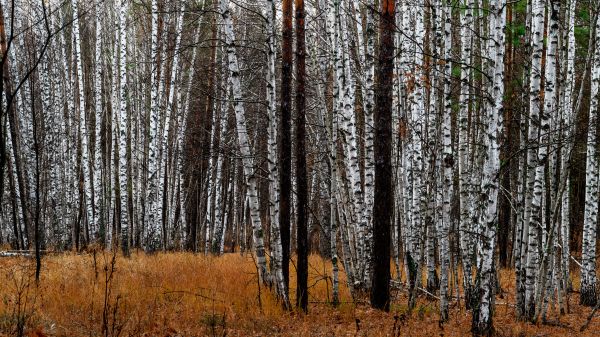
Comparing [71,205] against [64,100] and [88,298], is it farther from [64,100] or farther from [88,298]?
[88,298]

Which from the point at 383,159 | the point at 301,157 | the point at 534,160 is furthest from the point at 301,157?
the point at 534,160

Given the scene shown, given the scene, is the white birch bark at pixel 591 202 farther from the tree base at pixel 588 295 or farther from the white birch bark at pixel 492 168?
the white birch bark at pixel 492 168

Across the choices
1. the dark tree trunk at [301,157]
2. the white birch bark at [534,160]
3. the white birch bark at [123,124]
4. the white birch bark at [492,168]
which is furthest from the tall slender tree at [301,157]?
the white birch bark at [123,124]

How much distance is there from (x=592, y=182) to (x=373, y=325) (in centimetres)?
656

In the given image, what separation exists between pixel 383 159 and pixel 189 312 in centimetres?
377

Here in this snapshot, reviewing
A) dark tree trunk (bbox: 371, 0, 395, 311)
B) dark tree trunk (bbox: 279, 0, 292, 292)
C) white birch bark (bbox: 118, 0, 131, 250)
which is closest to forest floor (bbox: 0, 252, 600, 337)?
dark tree trunk (bbox: 371, 0, 395, 311)

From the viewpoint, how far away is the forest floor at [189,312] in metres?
6.65

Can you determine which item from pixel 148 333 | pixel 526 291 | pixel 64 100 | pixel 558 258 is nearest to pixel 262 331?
pixel 148 333

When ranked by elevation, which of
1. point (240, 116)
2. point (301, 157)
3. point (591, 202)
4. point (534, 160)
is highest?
point (240, 116)

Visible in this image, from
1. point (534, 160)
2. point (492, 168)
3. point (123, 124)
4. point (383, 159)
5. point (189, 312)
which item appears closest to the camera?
point (492, 168)

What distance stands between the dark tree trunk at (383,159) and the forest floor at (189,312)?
0.49 metres

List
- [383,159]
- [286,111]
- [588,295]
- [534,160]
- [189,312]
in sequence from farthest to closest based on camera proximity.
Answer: [588,295], [286,111], [534,160], [383,159], [189,312]

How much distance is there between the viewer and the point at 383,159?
8562mm

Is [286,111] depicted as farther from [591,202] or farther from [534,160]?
[591,202]
